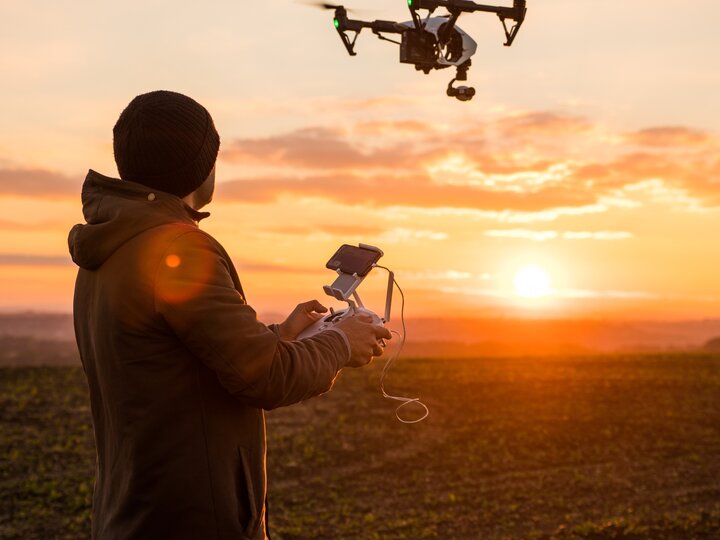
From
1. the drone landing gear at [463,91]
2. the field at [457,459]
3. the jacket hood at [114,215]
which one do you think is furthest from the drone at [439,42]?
the jacket hood at [114,215]

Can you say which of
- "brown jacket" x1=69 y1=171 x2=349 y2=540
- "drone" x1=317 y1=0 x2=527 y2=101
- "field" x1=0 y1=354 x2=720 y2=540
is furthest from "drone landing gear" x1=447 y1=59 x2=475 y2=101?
"brown jacket" x1=69 y1=171 x2=349 y2=540

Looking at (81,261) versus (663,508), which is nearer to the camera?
(81,261)

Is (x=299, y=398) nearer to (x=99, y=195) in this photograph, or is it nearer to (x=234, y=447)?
(x=234, y=447)

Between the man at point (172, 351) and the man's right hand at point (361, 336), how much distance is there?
0.44 ft

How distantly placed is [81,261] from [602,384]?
50.7ft

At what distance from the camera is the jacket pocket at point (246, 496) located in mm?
2273

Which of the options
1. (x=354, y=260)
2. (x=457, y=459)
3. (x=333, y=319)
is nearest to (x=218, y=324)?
(x=333, y=319)

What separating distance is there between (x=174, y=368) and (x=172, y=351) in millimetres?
46

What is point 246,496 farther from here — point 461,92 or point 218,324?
point 461,92

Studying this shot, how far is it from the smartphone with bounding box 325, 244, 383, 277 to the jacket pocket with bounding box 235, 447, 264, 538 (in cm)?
73

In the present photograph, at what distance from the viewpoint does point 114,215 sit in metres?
2.20

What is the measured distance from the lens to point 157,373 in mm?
2178

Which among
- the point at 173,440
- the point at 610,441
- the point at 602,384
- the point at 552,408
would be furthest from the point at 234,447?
the point at 602,384

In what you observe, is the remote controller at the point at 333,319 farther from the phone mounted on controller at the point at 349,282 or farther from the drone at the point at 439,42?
the drone at the point at 439,42
